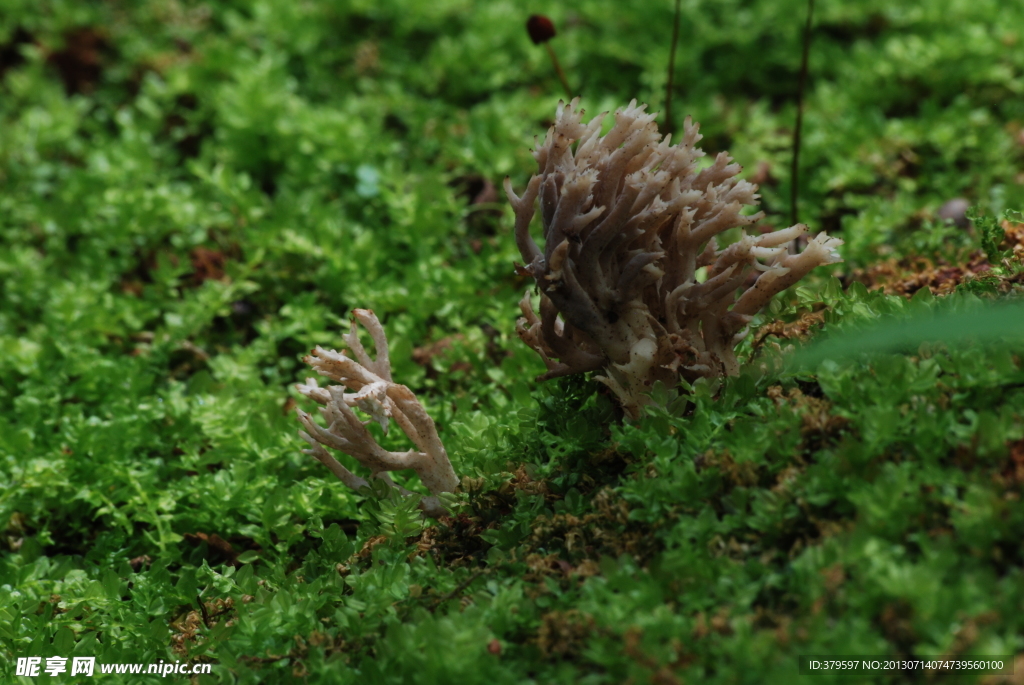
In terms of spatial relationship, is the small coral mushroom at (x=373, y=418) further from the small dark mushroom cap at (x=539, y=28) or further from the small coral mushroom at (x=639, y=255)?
the small dark mushroom cap at (x=539, y=28)

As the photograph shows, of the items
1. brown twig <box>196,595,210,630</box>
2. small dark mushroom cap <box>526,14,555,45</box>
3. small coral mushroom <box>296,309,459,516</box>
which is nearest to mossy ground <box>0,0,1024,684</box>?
brown twig <box>196,595,210,630</box>

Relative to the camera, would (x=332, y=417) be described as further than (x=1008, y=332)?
Yes

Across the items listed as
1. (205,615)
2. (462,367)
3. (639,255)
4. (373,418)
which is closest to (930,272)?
(639,255)

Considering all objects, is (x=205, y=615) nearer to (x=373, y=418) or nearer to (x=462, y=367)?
(x=373, y=418)

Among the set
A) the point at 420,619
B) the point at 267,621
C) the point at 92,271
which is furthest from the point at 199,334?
the point at 420,619

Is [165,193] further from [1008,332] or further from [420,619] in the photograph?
[1008,332]

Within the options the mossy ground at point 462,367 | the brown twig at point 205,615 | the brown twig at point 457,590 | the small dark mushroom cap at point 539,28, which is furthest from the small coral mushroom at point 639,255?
the small dark mushroom cap at point 539,28
